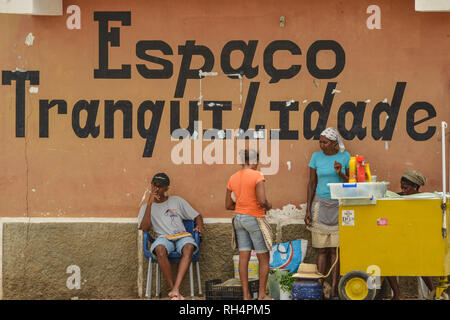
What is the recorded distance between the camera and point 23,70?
32.9ft

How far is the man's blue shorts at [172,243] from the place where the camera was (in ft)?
31.1

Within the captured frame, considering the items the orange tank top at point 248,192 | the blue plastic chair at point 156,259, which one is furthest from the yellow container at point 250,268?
the orange tank top at point 248,192

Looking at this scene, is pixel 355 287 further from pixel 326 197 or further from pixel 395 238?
pixel 326 197

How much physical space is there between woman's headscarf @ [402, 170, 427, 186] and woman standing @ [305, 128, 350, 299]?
70 cm

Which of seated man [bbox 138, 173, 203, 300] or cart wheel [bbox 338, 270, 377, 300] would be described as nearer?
cart wheel [bbox 338, 270, 377, 300]

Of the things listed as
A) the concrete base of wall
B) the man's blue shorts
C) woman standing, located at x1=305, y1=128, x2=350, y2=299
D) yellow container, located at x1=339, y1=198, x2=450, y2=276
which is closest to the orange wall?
the concrete base of wall

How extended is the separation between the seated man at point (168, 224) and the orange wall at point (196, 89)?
265 millimetres

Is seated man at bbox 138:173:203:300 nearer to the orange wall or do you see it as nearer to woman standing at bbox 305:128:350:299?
the orange wall

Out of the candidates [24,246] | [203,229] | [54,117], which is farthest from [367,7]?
[24,246]

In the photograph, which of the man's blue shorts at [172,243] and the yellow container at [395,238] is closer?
the yellow container at [395,238]

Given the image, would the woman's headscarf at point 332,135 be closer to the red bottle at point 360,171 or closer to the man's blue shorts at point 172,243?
the red bottle at point 360,171

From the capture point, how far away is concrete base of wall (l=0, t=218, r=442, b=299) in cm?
998

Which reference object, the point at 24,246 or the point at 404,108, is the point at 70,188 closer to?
the point at 24,246

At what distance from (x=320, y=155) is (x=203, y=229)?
1.69 m
